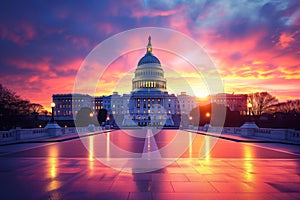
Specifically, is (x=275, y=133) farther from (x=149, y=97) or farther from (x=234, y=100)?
(x=234, y=100)

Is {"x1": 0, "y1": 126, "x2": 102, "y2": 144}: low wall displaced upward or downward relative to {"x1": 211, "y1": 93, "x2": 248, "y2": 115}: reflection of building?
downward

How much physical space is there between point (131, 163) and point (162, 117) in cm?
12876

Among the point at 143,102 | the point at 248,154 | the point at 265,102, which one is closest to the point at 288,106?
the point at 265,102

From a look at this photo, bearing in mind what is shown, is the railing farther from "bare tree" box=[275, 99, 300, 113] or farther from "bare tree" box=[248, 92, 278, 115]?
"bare tree" box=[248, 92, 278, 115]

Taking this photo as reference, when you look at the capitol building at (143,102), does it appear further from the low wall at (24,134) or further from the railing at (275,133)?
the low wall at (24,134)

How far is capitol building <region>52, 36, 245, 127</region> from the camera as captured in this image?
141125 millimetres

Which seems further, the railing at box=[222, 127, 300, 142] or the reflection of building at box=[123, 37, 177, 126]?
the reflection of building at box=[123, 37, 177, 126]

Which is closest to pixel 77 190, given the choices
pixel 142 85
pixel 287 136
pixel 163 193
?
pixel 163 193

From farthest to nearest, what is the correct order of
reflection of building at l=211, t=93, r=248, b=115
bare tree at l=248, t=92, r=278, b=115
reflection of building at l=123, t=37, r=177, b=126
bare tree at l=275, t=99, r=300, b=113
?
reflection of building at l=211, t=93, r=248, b=115 < reflection of building at l=123, t=37, r=177, b=126 < bare tree at l=248, t=92, r=278, b=115 < bare tree at l=275, t=99, r=300, b=113

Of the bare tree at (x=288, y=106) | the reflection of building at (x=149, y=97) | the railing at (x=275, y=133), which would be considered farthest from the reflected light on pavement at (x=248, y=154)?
the reflection of building at (x=149, y=97)

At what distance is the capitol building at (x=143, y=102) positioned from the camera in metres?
141

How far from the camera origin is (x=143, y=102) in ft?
481

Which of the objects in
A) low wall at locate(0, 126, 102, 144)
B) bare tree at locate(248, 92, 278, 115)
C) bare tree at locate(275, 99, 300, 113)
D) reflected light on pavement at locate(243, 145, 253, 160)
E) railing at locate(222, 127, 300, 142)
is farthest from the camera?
bare tree at locate(248, 92, 278, 115)

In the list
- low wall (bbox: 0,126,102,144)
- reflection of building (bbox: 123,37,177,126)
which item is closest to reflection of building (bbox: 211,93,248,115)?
reflection of building (bbox: 123,37,177,126)
